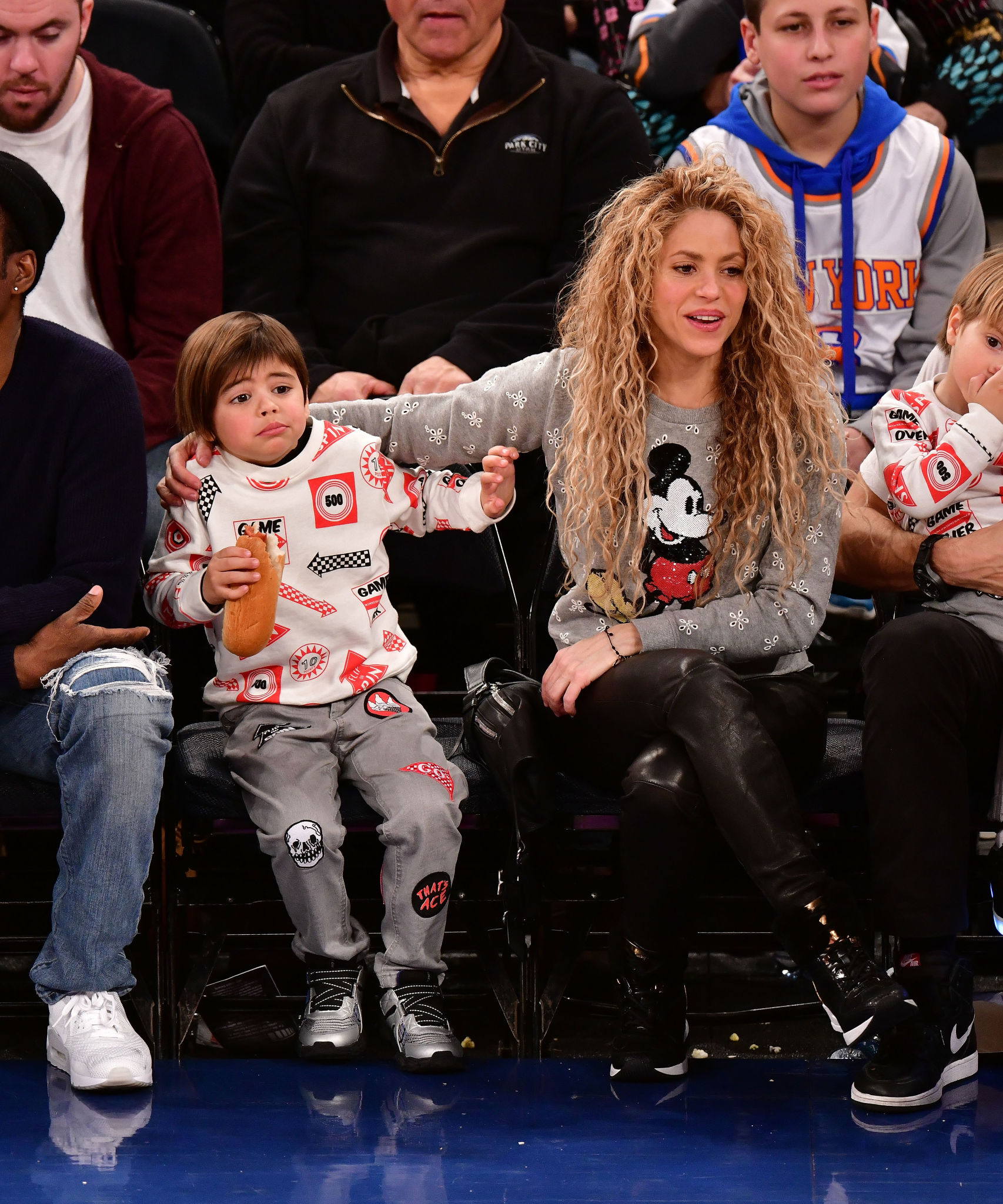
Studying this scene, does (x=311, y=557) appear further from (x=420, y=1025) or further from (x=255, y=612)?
(x=420, y=1025)

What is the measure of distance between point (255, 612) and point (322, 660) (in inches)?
7.1

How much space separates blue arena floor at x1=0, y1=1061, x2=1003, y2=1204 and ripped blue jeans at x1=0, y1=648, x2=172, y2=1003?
0.19m

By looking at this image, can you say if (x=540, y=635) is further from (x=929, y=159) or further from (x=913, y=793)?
(x=929, y=159)

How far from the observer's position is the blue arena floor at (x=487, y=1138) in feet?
6.72

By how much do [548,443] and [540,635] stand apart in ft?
1.72

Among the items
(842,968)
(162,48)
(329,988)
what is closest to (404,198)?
(162,48)

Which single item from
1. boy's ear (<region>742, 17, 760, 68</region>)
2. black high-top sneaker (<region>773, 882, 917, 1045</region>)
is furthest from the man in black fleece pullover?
boy's ear (<region>742, 17, 760, 68</region>)

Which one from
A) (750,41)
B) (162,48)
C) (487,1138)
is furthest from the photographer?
(162,48)

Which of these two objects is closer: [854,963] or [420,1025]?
[854,963]

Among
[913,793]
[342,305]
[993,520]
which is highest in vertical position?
[342,305]

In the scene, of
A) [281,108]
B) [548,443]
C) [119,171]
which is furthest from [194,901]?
[281,108]

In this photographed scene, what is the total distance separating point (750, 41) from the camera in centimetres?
359

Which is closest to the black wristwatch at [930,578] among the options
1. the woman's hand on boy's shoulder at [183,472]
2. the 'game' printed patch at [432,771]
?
the 'game' printed patch at [432,771]

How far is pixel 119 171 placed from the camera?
130 inches
